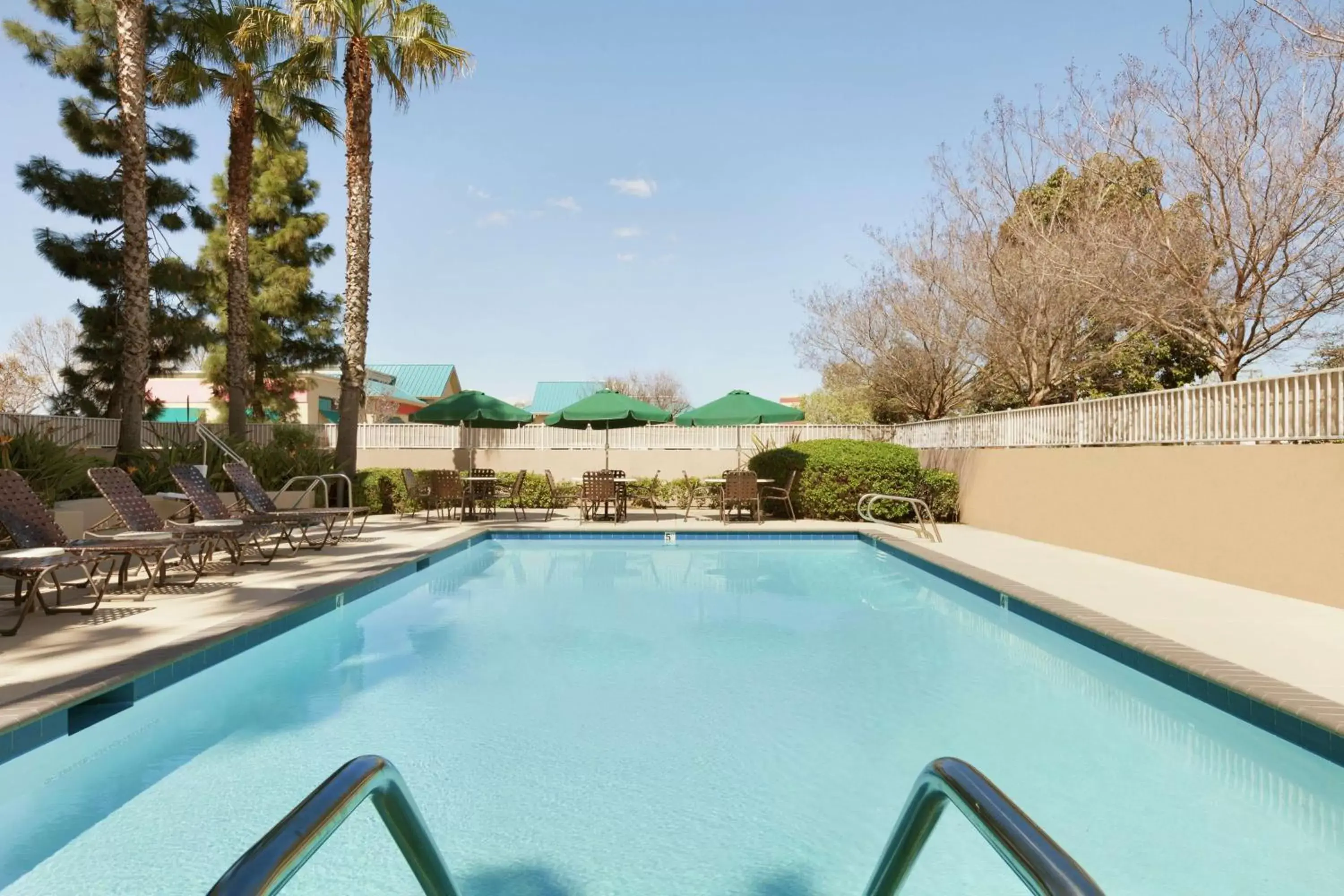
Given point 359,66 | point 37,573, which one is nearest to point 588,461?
point 359,66

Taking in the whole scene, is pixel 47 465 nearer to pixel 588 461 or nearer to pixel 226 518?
pixel 226 518

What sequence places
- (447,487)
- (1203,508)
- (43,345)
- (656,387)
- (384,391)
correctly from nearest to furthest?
(1203,508), (447,487), (43,345), (384,391), (656,387)

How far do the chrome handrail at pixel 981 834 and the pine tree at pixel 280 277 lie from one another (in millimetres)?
24204

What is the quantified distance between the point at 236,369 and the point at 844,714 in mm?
13193

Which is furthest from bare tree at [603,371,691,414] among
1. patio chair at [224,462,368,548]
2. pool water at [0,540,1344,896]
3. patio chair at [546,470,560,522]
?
pool water at [0,540,1344,896]

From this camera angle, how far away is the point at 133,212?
36.5 ft

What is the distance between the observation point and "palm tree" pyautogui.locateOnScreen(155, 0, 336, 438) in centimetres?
1381

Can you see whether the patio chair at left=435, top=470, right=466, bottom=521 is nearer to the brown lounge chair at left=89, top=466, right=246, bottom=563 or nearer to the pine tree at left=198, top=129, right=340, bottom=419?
the brown lounge chair at left=89, top=466, right=246, bottom=563

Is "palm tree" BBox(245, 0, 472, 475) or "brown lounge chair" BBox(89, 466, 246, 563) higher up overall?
"palm tree" BBox(245, 0, 472, 475)

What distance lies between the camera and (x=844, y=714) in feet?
15.9

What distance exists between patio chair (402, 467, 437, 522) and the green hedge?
22.5ft

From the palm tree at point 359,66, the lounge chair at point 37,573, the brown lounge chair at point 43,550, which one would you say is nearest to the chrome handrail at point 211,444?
the palm tree at point 359,66

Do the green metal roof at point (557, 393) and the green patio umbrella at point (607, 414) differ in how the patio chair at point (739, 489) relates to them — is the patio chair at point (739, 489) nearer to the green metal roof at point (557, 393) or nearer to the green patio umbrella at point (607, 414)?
the green patio umbrella at point (607, 414)

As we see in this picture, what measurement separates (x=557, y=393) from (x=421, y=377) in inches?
467
